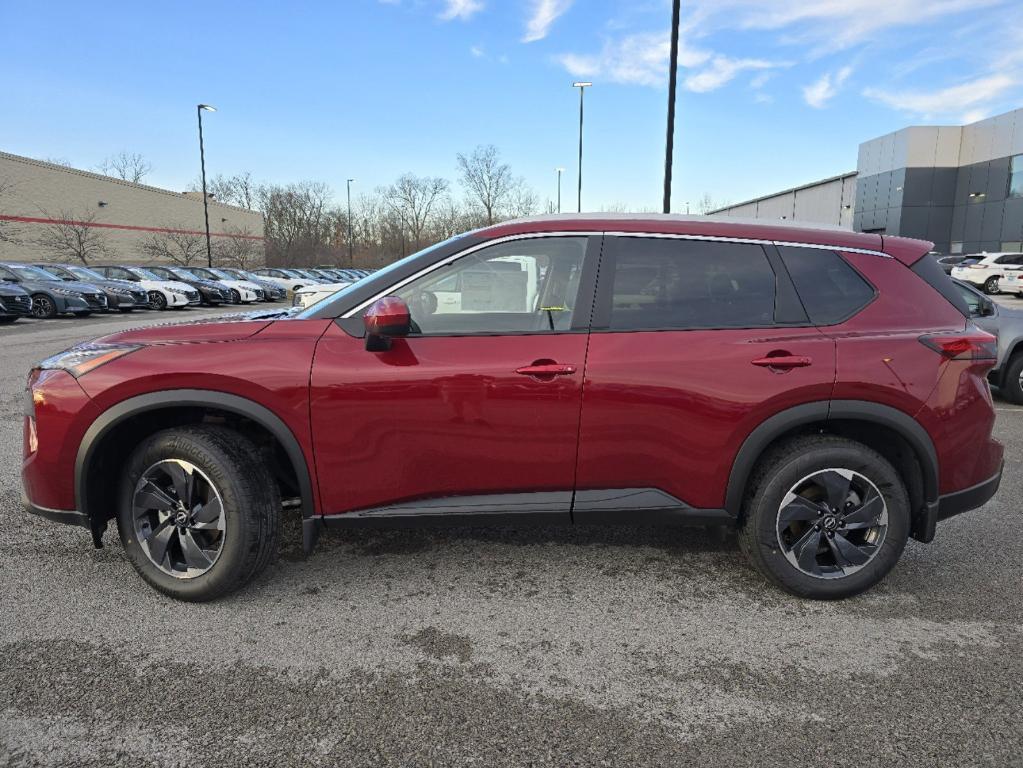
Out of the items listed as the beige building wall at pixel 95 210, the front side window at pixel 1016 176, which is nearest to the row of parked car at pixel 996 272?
the front side window at pixel 1016 176

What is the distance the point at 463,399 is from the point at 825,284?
1.74 metres

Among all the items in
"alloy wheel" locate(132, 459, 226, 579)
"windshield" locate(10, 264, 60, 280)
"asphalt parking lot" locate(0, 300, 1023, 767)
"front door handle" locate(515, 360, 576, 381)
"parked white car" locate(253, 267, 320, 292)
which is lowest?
"asphalt parking lot" locate(0, 300, 1023, 767)

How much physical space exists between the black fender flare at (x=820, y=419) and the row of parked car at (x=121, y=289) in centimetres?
902

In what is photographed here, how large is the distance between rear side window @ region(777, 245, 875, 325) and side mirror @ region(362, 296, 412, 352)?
1.77 m

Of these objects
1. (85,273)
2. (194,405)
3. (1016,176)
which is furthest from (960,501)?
(1016,176)

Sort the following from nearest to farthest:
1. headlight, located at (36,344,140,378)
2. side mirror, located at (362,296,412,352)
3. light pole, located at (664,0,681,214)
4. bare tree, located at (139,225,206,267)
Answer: side mirror, located at (362,296,412,352) → headlight, located at (36,344,140,378) → light pole, located at (664,0,681,214) → bare tree, located at (139,225,206,267)

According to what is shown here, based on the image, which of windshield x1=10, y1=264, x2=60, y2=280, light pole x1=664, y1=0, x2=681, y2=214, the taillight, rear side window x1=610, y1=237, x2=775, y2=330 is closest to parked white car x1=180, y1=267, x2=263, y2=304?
windshield x1=10, y1=264, x2=60, y2=280

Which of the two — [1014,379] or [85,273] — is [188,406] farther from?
[85,273]

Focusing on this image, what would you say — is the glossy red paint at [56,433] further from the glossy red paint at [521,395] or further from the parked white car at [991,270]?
the parked white car at [991,270]

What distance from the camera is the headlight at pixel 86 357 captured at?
2.90m

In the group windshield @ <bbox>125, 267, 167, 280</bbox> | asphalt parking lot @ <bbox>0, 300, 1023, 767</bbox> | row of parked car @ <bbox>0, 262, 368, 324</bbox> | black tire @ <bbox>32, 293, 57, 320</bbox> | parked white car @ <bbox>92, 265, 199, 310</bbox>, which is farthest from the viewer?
windshield @ <bbox>125, 267, 167, 280</bbox>

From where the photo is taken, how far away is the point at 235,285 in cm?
2823

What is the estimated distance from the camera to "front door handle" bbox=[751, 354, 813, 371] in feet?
9.39

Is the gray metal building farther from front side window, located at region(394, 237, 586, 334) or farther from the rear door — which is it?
front side window, located at region(394, 237, 586, 334)
